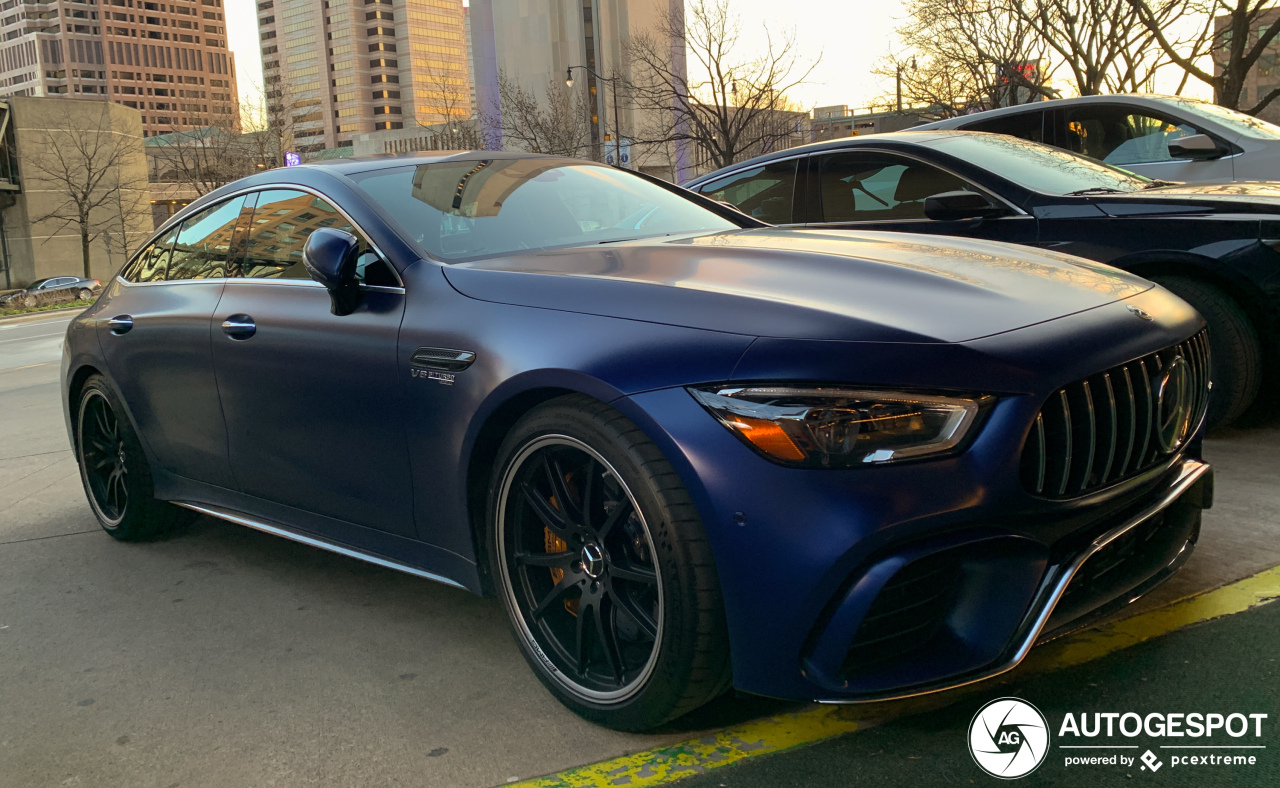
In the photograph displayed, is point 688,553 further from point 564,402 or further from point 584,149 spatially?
point 584,149

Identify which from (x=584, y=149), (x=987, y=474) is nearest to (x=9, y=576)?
(x=987, y=474)

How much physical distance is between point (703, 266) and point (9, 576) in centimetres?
323

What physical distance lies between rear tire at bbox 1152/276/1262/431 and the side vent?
3428 mm

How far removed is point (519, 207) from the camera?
A: 3576 millimetres

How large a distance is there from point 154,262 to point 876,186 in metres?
3.68

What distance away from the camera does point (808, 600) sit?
212 cm

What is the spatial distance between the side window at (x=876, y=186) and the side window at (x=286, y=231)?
327cm

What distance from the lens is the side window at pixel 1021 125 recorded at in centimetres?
720

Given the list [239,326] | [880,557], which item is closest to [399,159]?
[239,326]

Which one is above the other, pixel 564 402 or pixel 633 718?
pixel 564 402

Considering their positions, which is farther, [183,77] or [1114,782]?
[183,77]

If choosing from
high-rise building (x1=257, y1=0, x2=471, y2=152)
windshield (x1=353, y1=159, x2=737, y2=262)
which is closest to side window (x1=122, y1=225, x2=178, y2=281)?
windshield (x1=353, y1=159, x2=737, y2=262)

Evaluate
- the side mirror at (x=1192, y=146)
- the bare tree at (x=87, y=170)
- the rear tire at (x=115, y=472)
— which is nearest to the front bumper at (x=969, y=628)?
the rear tire at (x=115, y=472)

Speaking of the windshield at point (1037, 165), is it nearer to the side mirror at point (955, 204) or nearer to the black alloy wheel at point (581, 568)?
the side mirror at point (955, 204)
